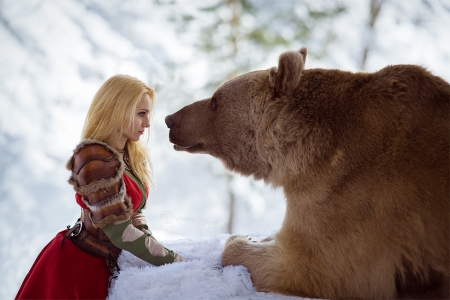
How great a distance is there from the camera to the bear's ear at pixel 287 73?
5.47 ft

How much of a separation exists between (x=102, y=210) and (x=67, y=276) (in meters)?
0.33

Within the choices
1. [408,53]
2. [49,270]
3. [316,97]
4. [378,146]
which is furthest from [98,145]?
[408,53]

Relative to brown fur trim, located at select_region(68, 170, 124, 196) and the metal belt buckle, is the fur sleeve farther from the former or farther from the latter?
the metal belt buckle

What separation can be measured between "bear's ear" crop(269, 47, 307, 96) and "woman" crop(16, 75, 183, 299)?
66cm

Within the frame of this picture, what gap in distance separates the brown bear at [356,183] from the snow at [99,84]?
52.9 inches

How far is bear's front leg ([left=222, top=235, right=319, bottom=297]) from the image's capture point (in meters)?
1.53

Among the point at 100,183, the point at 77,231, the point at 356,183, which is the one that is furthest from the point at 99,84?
the point at 356,183

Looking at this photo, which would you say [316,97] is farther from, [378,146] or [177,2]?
[177,2]

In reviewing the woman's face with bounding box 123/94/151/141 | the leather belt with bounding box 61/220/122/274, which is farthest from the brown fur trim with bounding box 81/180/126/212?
the woman's face with bounding box 123/94/151/141

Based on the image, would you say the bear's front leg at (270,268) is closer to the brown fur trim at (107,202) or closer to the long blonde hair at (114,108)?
the brown fur trim at (107,202)

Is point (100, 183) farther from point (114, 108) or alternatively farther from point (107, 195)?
point (114, 108)

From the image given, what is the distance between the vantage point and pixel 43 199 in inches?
145

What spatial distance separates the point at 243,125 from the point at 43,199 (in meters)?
2.59

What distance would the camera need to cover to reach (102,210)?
1.62 m
